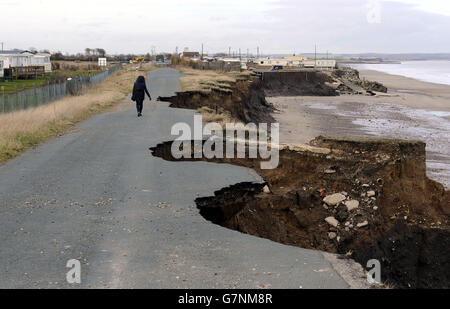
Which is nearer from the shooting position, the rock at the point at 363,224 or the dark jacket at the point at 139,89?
the rock at the point at 363,224

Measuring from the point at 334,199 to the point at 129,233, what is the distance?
3981 mm

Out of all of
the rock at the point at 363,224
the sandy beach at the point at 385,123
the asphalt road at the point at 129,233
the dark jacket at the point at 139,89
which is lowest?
the sandy beach at the point at 385,123

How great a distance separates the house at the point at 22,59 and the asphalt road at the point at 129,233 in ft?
168

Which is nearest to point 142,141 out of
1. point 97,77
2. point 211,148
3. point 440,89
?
point 211,148

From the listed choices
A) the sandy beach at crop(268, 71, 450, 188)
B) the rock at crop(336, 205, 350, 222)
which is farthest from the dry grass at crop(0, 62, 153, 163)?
the sandy beach at crop(268, 71, 450, 188)

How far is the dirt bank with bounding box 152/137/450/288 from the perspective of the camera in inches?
277

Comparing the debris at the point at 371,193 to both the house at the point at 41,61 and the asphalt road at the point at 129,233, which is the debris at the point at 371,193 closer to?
the asphalt road at the point at 129,233

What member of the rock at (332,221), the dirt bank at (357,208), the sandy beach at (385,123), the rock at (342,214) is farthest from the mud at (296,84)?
the rock at (332,221)

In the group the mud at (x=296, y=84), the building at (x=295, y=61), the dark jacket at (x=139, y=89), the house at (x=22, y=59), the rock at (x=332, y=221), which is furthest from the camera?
the building at (x=295, y=61)

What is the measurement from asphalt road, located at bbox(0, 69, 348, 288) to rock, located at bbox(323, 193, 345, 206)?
1818mm

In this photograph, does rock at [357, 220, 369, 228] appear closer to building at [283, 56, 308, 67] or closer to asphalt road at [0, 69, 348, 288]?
asphalt road at [0, 69, 348, 288]

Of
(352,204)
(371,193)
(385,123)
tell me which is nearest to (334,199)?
(352,204)

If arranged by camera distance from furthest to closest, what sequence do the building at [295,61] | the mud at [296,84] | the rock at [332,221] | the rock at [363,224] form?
1. the building at [295,61]
2. the mud at [296,84]
3. the rock at [332,221]
4. the rock at [363,224]

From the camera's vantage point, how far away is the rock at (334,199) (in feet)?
28.7
